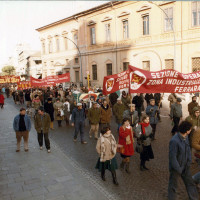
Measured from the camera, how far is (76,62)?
119 feet

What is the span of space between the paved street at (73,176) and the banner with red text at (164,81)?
2127mm

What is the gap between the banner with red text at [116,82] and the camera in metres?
8.41

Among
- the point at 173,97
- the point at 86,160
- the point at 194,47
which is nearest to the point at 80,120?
the point at 86,160

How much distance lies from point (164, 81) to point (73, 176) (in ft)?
12.1

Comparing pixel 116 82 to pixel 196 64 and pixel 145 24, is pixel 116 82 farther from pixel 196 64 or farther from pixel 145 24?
pixel 145 24

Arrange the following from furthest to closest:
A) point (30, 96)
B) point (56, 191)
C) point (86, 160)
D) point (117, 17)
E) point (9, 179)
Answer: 1. point (117, 17)
2. point (30, 96)
3. point (86, 160)
4. point (9, 179)
5. point (56, 191)

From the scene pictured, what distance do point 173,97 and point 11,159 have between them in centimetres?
836

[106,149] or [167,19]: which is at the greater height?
[167,19]

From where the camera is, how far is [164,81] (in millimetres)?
7250

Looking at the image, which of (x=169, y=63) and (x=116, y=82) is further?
(x=169, y=63)

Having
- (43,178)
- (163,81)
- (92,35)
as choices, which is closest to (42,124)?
(43,178)

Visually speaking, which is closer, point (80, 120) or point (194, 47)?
point (80, 120)

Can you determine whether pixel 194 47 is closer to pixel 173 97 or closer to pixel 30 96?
pixel 173 97

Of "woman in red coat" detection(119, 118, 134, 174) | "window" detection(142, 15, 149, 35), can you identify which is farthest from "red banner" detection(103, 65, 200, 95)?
"window" detection(142, 15, 149, 35)
